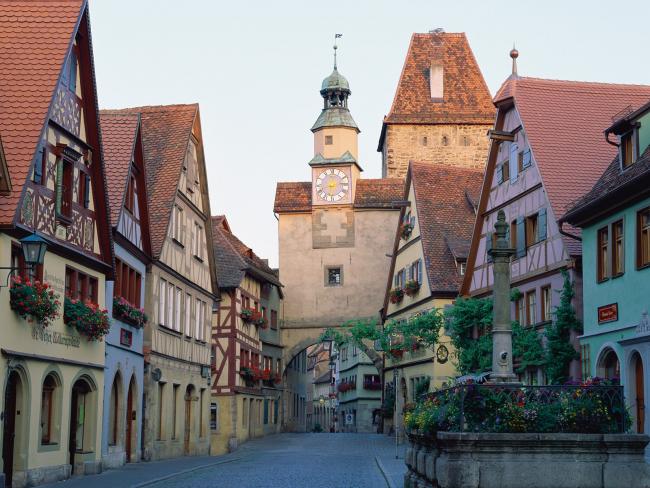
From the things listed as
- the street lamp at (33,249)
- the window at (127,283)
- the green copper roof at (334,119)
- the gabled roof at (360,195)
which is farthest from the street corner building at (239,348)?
the street lamp at (33,249)

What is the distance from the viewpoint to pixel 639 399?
81.1 ft

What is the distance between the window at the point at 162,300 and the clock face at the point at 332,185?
28811 millimetres

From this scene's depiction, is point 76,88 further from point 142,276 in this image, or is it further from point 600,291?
point 600,291

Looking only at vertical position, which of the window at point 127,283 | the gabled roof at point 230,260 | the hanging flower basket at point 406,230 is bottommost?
the window at point 127,283

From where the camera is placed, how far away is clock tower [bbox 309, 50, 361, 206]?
61719 mm

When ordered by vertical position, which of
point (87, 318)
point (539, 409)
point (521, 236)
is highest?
point (521, 236)

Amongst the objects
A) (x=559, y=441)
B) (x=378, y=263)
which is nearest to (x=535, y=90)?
(x=559, y=441)

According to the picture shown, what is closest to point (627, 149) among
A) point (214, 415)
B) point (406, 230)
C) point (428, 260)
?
point (428, 260)

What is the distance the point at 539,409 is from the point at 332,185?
46.3 m

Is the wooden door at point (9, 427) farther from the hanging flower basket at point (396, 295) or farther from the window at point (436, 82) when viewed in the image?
the window at point (436, 82)

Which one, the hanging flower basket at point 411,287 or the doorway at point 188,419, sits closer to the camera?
the doorway at point 188,419

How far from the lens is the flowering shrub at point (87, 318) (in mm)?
23484

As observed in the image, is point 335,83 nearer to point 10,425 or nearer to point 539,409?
point 10,425

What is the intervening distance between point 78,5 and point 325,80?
4279 centimetres
